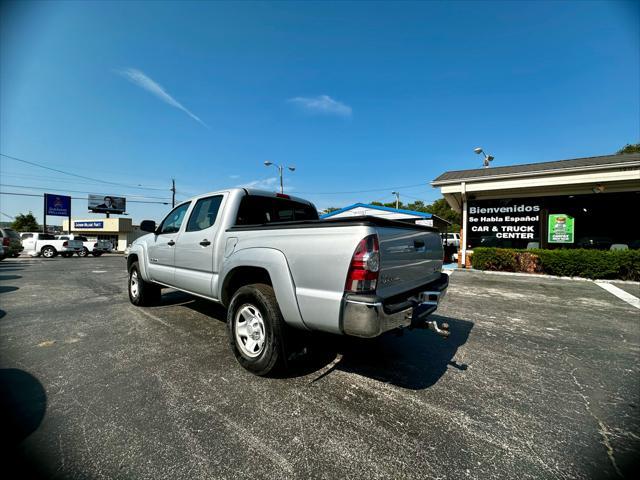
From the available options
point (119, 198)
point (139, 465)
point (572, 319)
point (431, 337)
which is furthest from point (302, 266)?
point (119, 198)

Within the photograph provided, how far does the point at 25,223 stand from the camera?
186 feet

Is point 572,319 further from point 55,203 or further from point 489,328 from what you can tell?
point 55,203

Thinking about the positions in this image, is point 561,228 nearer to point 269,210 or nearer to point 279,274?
point 269,210

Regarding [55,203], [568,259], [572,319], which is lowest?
[572,319]

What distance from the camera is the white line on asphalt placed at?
6828mm

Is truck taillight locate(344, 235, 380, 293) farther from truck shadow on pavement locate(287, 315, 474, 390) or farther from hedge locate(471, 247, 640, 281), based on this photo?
hedge locate(471, 247, 640, 281)

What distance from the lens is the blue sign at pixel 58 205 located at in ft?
116

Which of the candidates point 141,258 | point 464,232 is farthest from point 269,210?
point 464,232

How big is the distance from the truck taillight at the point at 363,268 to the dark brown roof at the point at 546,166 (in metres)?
14.1

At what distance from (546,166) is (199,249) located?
1568 cm

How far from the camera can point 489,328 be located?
4648 millimetres

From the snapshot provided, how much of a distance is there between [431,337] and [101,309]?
5.87 m

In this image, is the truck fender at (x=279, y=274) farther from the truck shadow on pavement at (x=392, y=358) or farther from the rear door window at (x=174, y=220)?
the rear door window at (x=174, y=220)

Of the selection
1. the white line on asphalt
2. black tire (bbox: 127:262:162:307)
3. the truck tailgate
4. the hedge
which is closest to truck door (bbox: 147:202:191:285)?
black tire (bbox: 127:262:162:307)
